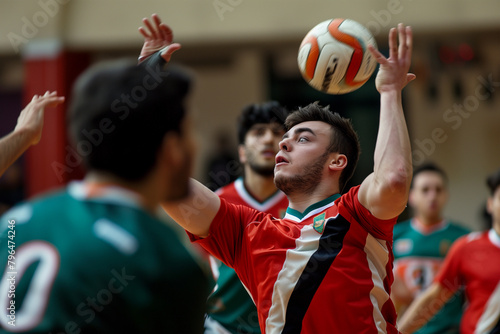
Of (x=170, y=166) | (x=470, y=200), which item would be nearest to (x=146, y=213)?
(x=170, y=166)

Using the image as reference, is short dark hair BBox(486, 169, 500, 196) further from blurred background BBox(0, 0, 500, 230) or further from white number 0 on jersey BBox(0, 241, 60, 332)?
white number 0 on jersey BBox(0, 241, 60, 332)

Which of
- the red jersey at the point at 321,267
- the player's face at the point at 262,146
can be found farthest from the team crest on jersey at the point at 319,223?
the player's face at the point at 262,146

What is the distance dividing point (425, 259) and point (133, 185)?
5481mm

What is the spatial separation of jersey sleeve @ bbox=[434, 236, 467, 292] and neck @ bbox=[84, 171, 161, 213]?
158 inches

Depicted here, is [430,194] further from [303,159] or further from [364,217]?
[364,217]

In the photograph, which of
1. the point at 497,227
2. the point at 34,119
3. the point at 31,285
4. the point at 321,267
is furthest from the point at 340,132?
the point at 497,227

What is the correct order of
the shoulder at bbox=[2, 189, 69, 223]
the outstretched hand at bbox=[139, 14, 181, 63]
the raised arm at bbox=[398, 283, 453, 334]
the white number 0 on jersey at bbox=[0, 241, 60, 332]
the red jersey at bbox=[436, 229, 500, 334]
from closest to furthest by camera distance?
the white number 0 on jersey at bbox=[0, 241, 60, 332]
the shoulder at bbox=[2, 189, 69, 223]
the outstretched hand at bbox=[139, 14, 181, 63]
the raised arm at bbox=[398, 283, 453, 334]
the red jersey at bbox=[436, 229, 500, 334]

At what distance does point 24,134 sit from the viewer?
281cm

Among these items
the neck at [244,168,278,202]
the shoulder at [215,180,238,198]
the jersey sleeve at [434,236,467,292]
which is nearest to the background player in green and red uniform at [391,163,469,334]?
the jersey sleeve at [434,236,467,292]

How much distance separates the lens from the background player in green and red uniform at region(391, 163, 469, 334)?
6.71 metres

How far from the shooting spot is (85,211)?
6.00ft

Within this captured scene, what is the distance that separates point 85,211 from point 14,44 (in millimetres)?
8949

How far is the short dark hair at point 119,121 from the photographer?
185cm

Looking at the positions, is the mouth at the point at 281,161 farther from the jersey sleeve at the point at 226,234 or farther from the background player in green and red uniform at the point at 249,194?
the background player in green and red uniform at the point at 249,194
